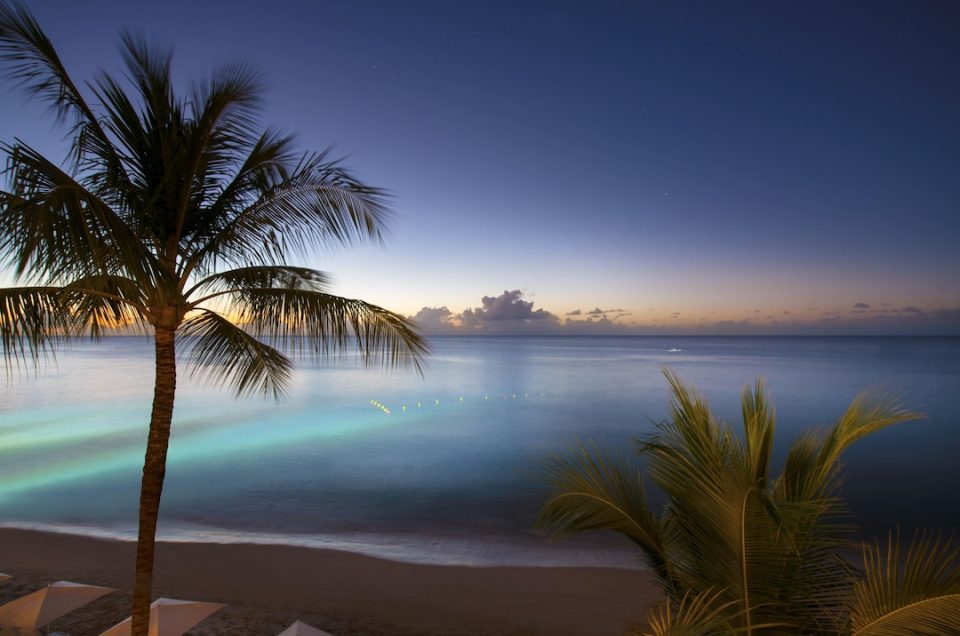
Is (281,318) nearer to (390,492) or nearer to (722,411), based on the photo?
(390,492)

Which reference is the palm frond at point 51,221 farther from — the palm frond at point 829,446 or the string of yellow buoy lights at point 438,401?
the string of yellow buoy lights at point 438,401

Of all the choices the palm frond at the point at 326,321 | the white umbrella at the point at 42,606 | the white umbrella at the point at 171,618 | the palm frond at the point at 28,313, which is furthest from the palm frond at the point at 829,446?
the white umbrella at the point at 42,606

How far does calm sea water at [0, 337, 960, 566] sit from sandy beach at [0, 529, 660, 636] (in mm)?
984

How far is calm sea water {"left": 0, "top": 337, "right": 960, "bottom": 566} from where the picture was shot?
13.0 m

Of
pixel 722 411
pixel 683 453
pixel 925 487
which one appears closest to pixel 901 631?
pixel 683 453

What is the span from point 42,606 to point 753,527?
27.0ft

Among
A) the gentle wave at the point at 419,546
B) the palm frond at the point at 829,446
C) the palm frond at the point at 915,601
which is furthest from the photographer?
the gentle wave at the point at 419,546

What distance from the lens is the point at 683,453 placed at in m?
3.76

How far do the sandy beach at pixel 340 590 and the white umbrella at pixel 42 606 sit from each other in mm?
1055

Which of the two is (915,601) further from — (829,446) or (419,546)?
(419,546)

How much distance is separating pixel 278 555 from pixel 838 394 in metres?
45.1

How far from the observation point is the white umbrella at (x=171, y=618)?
18.9ft

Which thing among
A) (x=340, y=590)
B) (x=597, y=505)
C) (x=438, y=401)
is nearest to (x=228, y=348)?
(x=597, y=505)

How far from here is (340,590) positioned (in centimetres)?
901
